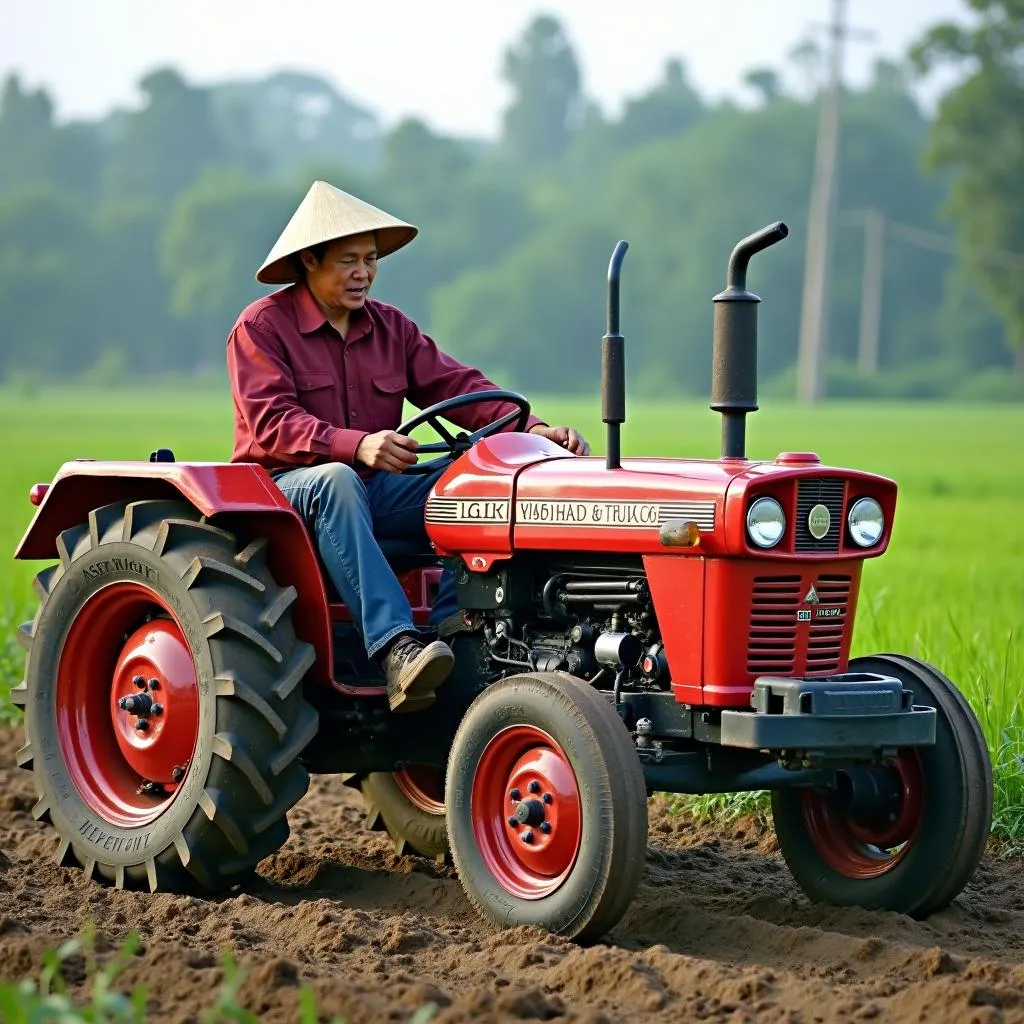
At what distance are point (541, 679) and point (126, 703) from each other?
56.0 inches

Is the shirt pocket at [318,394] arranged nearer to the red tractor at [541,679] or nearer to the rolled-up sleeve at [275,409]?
the rolled-up sleeve at [275,409]

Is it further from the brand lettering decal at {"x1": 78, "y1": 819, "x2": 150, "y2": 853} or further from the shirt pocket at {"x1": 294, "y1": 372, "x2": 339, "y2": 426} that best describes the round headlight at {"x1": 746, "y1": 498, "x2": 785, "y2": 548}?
the brand lettering decal at {"x1": 78, "y1": 819, "x2": 150, "y2": 853}

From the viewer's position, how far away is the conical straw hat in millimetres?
5621

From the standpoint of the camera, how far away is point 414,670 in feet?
16.0

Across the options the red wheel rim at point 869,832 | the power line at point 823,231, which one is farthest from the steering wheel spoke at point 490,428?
the power line at point 823,231

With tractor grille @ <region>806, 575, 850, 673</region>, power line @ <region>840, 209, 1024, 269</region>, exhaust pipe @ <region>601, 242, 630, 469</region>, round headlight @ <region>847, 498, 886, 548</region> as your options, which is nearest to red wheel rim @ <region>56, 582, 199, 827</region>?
exhaust pipe @ <region>601, 242, 630, 469</region>

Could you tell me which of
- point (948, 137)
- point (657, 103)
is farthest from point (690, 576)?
point (657, 103)

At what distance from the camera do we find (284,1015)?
3.71m

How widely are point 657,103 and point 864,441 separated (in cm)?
9576

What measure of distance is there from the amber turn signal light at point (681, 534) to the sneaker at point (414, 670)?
690 millimetres

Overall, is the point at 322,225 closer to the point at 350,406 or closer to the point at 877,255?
the point at 350,406

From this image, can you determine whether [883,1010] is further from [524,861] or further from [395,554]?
[395,554]

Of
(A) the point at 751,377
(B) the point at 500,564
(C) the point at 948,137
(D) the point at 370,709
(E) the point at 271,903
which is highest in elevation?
(C) the point at 948,137

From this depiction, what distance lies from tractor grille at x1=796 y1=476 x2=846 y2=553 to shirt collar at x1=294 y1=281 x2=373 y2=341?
1.72 m
